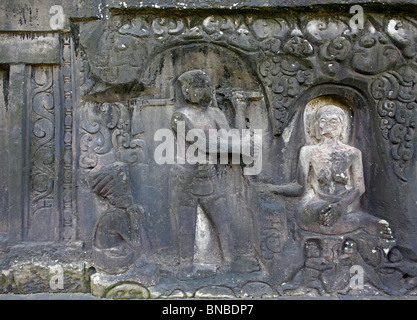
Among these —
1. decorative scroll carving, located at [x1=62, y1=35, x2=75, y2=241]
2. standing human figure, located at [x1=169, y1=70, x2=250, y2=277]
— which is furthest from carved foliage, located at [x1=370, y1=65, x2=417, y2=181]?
decorative scroll carving, located at [x1=62, y1=35, x2=75, y2=241]

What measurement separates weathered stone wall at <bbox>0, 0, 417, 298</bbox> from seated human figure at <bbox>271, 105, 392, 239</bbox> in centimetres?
1

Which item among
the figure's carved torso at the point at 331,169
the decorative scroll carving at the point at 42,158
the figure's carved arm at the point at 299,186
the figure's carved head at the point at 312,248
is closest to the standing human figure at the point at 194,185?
the figure's carved arm at the point at 299,186

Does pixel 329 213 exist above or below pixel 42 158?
below

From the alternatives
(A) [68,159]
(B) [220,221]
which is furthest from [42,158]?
(B) [220,221]

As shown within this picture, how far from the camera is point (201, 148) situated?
4.14m

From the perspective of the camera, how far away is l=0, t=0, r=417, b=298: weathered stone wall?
400cm

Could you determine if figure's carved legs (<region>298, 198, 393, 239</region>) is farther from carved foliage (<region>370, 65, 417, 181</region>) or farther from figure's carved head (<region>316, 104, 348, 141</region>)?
figure's carved head (<region>316, 104, 348, 141</region>)

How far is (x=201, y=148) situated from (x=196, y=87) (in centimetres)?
61

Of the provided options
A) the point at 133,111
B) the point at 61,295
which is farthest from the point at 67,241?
the point at 133,111

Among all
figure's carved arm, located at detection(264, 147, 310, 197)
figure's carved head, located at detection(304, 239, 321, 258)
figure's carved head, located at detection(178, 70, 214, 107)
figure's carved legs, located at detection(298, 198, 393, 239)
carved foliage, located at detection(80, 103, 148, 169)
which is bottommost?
figure's carved head, located at detection(304, 239, 321, 258)

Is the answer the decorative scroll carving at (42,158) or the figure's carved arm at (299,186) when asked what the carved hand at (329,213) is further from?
the decorative scroll carving at (42,158)

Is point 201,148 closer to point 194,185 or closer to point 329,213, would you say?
point 194,185

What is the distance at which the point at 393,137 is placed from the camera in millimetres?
4066

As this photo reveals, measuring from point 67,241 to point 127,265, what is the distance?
0.67 meters
